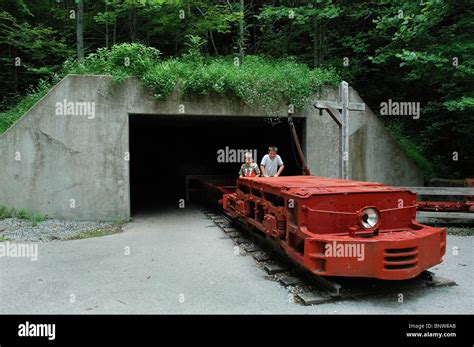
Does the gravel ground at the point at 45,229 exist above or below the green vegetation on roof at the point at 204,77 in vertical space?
below

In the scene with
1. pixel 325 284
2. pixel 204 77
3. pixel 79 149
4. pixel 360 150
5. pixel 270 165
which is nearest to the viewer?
pixel 325 284

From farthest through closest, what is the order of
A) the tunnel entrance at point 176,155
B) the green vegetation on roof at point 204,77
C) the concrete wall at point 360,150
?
the tunnel entrance at point 176,155
the concrete wall at point 360,150
the green vegetation on roof at point 204,77

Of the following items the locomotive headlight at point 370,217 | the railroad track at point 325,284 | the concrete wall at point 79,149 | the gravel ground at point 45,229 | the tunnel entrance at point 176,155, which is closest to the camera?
the railroad track at point 325,284

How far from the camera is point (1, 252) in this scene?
7242 millimetres

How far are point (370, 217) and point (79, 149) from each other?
7.87 metres

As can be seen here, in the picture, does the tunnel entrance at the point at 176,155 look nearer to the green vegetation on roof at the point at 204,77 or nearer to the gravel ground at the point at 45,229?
the green vegetation on roof at the point at 204,77

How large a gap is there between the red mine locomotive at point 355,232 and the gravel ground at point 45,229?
538cm

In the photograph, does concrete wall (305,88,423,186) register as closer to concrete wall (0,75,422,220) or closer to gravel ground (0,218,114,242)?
concrete wall (0,75,422,220)

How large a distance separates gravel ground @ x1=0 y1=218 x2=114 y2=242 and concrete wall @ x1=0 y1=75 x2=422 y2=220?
1.31 ft

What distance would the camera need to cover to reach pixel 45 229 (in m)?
9.01

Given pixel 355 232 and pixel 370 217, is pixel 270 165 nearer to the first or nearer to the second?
pixel 370 217

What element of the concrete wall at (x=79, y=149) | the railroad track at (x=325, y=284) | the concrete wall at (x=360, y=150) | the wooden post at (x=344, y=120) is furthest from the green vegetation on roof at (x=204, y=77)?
the railroad track at (x=325, y=284)

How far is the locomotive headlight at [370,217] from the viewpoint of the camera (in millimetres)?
4918

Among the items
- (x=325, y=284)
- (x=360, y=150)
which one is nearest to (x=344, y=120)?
(x=360, y=150)
